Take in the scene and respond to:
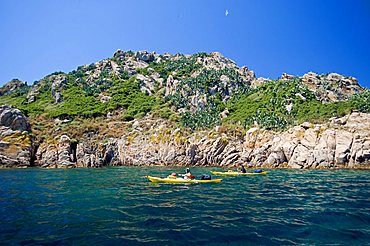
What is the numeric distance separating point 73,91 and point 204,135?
76120mm

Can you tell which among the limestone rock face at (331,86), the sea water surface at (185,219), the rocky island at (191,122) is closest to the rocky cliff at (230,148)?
the rocky island at (191,122)

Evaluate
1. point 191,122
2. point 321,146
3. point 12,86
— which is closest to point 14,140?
point 191,122

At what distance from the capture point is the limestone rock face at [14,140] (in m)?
61.2

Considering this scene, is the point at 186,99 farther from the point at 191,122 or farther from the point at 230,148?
the point at 230,148

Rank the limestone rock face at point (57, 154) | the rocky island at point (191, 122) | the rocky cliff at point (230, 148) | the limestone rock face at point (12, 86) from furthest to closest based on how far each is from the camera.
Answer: the limestone rock face at point (12, 86), the limestone rock face at point (57, 154), the rocky island at point (191, 122), the rocky cliff at point (230, 148)

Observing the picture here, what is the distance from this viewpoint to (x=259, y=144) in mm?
66250

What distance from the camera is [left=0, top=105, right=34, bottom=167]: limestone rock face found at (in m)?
61.2

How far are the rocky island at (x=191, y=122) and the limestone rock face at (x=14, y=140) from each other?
218mm

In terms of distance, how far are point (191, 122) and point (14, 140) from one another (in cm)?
4836

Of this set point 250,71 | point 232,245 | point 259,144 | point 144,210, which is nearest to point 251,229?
point 232,245

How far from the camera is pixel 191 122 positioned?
3297 inches

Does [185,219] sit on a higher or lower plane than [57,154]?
lower

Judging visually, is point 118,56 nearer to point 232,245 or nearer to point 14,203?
point 14,203

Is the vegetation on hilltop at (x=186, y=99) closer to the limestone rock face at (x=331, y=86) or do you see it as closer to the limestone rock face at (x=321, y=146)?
the limestone rock face at (x=331, y=86)
